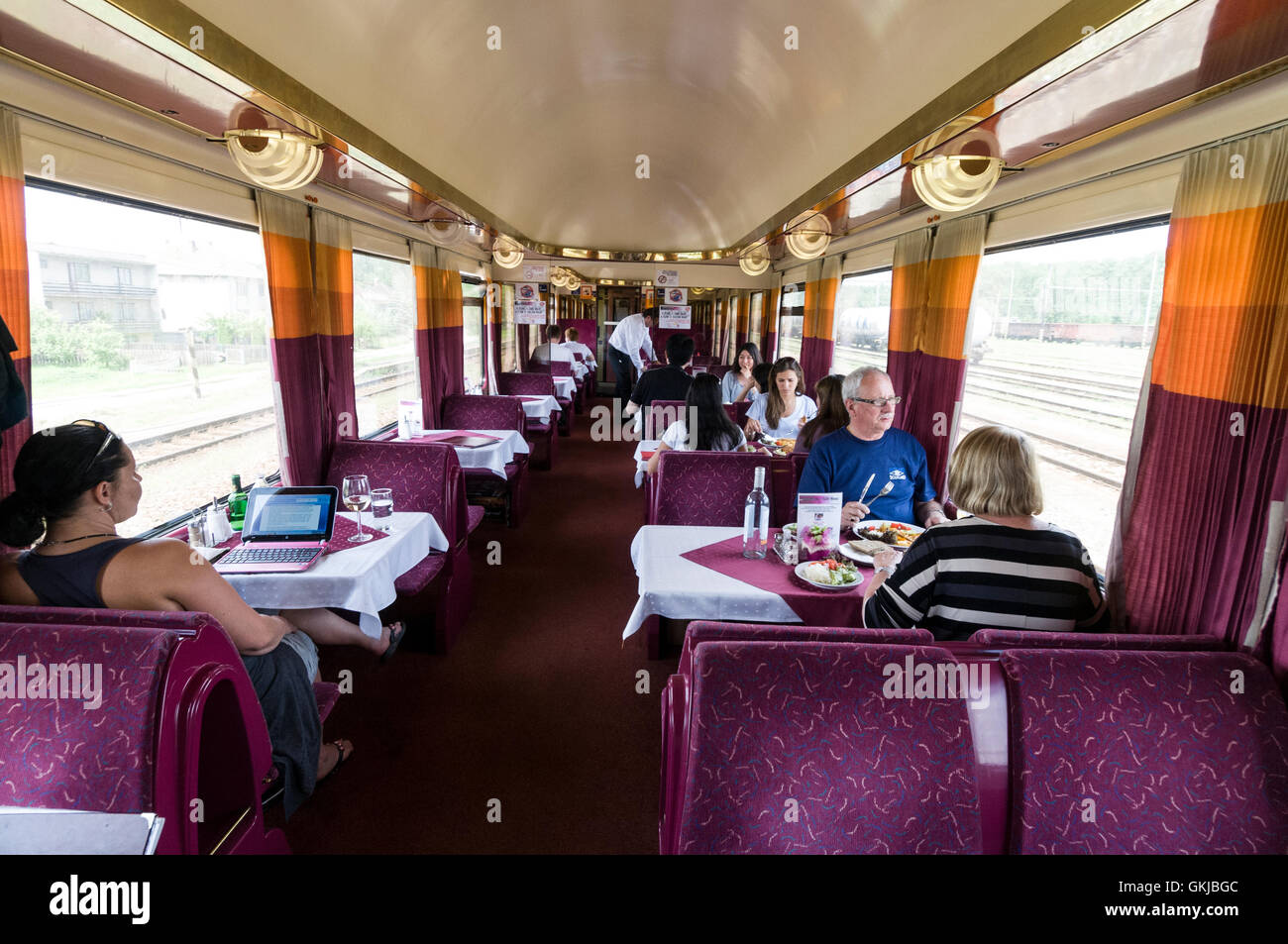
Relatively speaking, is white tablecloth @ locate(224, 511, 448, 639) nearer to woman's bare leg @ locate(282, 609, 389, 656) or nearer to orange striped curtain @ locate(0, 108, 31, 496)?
woman's bare leg @ locate(282, 609, 389, 656)

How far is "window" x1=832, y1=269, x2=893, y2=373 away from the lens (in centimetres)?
655

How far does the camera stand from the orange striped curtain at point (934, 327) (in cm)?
437

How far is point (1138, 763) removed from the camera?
1.68 meters

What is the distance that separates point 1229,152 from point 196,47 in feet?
11.6

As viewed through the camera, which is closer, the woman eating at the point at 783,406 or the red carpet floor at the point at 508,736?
the red carpet floor at the point at 508,736

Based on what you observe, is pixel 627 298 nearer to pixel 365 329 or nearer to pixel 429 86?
pixel 365 329

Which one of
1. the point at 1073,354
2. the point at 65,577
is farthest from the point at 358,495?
the point at 1073,354

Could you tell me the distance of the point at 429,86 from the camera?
176 inches

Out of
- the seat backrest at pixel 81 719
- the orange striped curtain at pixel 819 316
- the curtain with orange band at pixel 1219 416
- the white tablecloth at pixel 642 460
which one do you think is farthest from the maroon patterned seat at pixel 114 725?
the orange striped curtain at pixel 819 316

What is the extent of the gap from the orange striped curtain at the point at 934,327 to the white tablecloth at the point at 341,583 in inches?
141

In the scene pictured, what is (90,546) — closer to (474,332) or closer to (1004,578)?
(1004,578)

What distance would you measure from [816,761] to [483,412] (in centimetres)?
593

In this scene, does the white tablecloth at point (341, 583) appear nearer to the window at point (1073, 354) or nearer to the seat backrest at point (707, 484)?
the seat backrest at point (707, 484)

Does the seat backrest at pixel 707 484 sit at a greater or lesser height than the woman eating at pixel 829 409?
lesser
